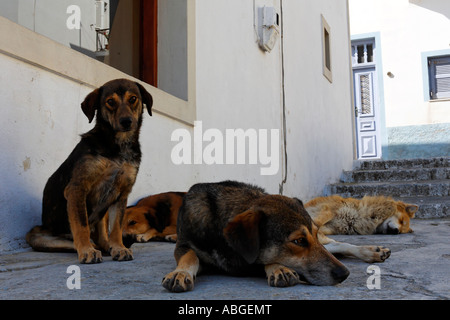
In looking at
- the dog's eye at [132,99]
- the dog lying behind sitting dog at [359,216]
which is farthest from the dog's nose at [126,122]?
the dog lying behind sitting dog at [359,216]

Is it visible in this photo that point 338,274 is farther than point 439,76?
No

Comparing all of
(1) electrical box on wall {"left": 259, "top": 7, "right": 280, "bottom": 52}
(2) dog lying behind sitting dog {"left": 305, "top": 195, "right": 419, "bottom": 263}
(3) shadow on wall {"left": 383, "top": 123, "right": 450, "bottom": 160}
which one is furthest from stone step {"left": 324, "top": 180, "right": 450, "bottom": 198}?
(3) shadow on wall {"left": 383, "top": 123, "right": 450, "bottom": 160}

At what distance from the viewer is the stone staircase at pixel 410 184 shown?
7462 mm

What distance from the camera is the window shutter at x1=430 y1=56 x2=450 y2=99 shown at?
595 inches

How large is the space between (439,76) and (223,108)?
1178cm

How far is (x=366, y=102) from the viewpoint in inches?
633

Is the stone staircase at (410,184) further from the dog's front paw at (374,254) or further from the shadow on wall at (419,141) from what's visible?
the dog's front paw at (374,254)

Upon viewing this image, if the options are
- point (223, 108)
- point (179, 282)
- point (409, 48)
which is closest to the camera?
point (179, 282)

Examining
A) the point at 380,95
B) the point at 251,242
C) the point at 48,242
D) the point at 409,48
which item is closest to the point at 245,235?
the point at 251,242

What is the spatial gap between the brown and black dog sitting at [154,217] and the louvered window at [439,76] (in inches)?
522

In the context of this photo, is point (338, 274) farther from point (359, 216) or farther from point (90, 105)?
point (359, 216)

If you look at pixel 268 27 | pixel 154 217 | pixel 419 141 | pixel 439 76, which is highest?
pixel 439 76

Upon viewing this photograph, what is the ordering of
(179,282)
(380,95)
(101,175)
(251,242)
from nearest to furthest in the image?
(179,282), (251,242), (101,175), (380,95)

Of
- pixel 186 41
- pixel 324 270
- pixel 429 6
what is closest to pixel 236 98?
pixel 186 41
